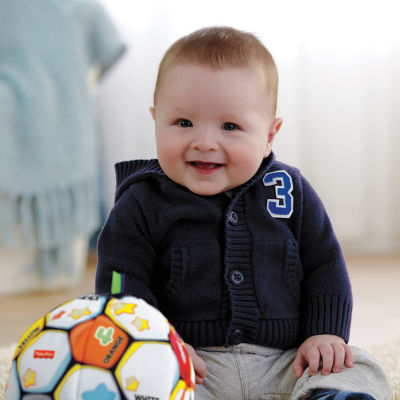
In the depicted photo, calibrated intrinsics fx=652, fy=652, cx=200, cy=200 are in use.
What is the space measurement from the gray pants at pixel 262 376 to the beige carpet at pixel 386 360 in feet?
0.51

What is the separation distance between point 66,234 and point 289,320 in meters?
0.93

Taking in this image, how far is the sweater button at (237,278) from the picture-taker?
921 millimetres

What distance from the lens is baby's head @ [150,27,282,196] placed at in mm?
890

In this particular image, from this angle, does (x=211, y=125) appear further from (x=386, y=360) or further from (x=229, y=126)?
(x=386, y=360)

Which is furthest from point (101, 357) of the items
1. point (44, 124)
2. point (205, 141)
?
point (44, 124)

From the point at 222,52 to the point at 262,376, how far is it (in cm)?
46

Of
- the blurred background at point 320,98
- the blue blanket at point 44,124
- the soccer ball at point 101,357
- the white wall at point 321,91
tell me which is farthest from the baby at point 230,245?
the white wall at point 321,91

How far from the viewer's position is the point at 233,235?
0.93 meters

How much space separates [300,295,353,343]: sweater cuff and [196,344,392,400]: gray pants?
38 mm

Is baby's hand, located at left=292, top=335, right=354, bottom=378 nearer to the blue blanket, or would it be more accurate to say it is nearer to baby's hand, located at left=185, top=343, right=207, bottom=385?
baby's hand, located at left=185, top=343, right=207, bottom=385

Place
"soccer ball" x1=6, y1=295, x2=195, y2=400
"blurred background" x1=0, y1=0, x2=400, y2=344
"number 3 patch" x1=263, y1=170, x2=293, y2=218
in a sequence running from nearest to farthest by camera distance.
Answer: "soccer ball" x1=6, y1=295, x2=195, y2=400 → "number 3 patch" x1=263, y1=170, x2=293, y2=218 → "blurred background" x1=0, y1=0, x2=400, y2=344

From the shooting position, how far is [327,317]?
95 cm

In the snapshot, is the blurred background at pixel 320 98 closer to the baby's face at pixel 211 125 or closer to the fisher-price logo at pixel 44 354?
the baby's face at pixel 211 125

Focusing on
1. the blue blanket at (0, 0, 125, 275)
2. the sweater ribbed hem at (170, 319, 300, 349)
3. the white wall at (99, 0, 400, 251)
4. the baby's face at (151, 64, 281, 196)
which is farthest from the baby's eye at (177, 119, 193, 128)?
the white wall at (99, 0, 400, 251)
